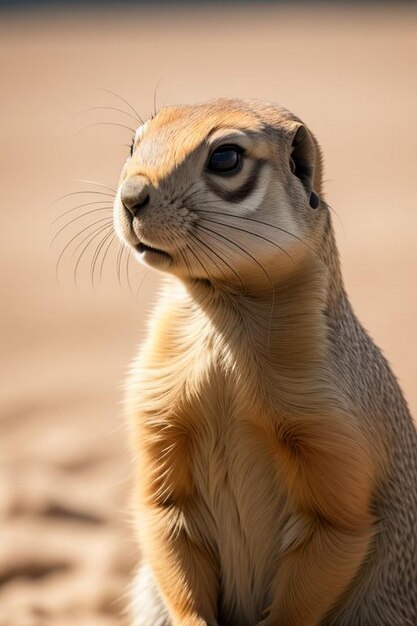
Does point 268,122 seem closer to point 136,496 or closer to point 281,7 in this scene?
point 136,496

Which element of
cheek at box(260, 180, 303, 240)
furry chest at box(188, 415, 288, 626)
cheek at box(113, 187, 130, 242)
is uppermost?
cheek at box(260, 180, 303, 240)

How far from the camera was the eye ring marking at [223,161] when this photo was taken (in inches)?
153

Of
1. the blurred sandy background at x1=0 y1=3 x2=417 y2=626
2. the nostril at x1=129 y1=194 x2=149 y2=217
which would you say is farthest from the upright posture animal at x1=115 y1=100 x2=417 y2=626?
the blurred sandy background at x1=0 y1=3 x2=417 y2=626

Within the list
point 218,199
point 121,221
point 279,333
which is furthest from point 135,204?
point 279,333

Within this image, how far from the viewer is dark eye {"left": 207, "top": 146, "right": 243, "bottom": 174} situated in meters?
3.90

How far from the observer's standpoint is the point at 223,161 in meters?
3.90

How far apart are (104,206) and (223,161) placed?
8.61m

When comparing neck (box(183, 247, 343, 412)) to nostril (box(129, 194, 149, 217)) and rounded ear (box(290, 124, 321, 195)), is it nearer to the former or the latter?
rounded ear (box(290, 124, 321, 195))

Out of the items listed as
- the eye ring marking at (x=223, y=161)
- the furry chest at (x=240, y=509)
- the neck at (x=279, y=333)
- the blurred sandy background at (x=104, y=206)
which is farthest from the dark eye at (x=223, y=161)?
the blurred sandy background at (x=104, y=206)

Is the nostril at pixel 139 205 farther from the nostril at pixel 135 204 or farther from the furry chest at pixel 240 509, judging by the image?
the furry chest at pixel 240 509

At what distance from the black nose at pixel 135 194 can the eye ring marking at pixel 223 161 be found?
249 mm

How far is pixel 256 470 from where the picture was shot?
4.24 metres

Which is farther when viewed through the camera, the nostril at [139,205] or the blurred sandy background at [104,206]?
the blurred sandy background at [104,206]

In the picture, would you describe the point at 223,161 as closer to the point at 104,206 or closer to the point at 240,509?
the point at 240,509
